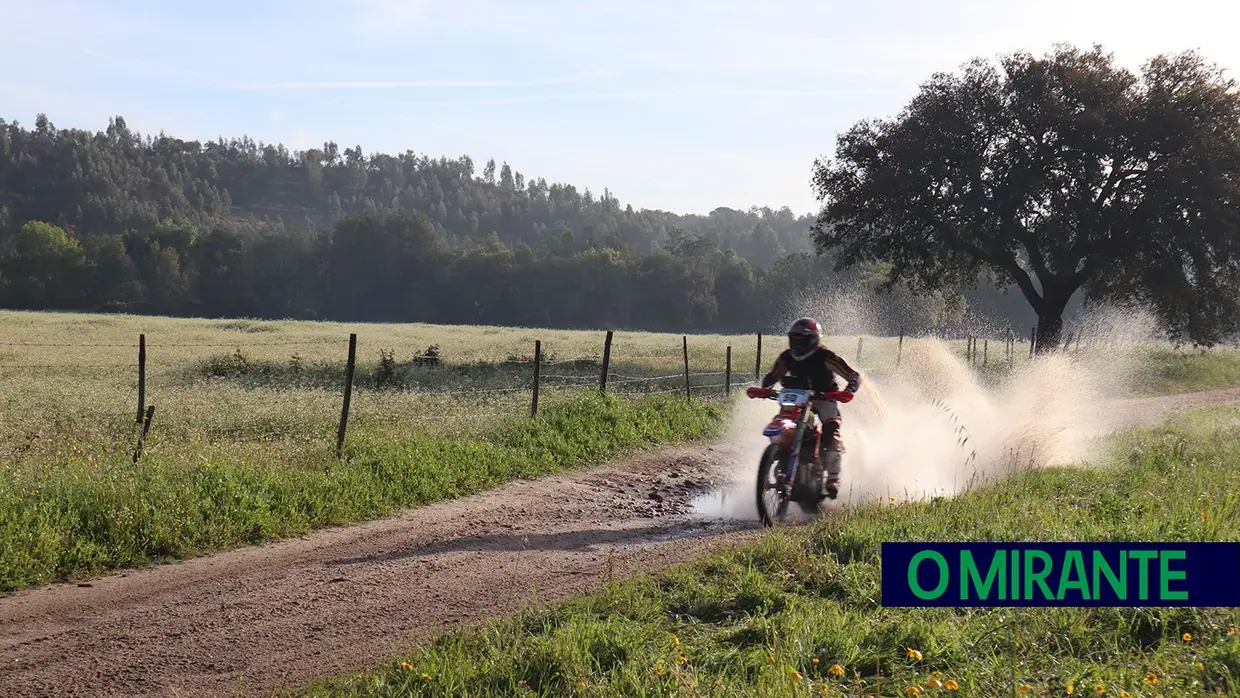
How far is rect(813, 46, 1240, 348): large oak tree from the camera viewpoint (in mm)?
30938

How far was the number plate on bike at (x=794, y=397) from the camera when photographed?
10.3m

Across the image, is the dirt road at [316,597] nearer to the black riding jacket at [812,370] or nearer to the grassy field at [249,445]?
the grassy field at [249,445]

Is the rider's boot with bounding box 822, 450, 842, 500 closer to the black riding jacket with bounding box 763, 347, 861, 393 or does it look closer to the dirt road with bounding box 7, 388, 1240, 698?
the black riding jacket with bounding box 763, 347, 861, 393

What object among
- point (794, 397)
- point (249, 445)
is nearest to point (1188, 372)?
point (794, 397)

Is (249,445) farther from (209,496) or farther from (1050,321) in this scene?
(1050,321)

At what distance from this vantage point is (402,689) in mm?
5457

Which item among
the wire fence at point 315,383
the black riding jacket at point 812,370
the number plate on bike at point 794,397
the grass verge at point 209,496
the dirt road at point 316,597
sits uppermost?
the black riding jacket at point 812,370

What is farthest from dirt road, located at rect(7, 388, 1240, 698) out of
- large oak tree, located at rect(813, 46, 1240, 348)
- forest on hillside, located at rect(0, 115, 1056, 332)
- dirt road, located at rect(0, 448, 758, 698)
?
forest on hillside, located at rect(0, 115, 1056, 332)

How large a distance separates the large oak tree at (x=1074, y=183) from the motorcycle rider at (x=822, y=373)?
77.9 ft

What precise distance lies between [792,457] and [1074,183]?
26.6 metres

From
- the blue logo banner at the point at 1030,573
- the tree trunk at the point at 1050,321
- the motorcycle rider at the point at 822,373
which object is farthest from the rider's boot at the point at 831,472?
the tree trunk at the point at 1050,321

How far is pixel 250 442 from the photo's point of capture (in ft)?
43.3

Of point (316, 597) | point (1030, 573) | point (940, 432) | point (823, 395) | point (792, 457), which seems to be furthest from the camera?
point (940, 432)

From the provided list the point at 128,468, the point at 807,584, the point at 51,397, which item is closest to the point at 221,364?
the point at 51,397
